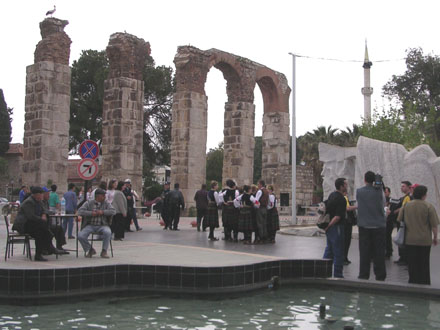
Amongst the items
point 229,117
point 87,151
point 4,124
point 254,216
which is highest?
point 4,124

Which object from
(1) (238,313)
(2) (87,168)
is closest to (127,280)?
(1) (238,313)

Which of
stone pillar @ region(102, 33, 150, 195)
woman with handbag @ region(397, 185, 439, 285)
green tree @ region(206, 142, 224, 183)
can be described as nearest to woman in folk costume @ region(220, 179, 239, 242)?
woman with handbag @ region(397, 185, 439, 285)

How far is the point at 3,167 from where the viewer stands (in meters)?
56.1

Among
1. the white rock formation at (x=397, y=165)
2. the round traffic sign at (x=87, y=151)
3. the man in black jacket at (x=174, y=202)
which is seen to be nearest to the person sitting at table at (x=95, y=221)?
the round traffic sign at (x=87, y=151)

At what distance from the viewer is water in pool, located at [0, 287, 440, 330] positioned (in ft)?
20.4

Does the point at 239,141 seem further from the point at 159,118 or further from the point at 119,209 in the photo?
the point at 159,118

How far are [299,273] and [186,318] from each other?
2.86m

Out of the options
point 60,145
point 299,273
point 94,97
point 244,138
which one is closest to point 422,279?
point 299,273

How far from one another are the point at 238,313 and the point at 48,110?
58.4 ft

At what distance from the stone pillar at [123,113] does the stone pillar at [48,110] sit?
2174 millimetres

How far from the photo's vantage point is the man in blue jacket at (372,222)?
8352 mm

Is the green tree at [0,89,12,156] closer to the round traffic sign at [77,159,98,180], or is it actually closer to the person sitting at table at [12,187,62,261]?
the round traffic sign at [77,159,98,180]

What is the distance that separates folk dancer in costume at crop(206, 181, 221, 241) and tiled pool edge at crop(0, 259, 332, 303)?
640 cm

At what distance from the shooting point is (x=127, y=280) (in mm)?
8188
